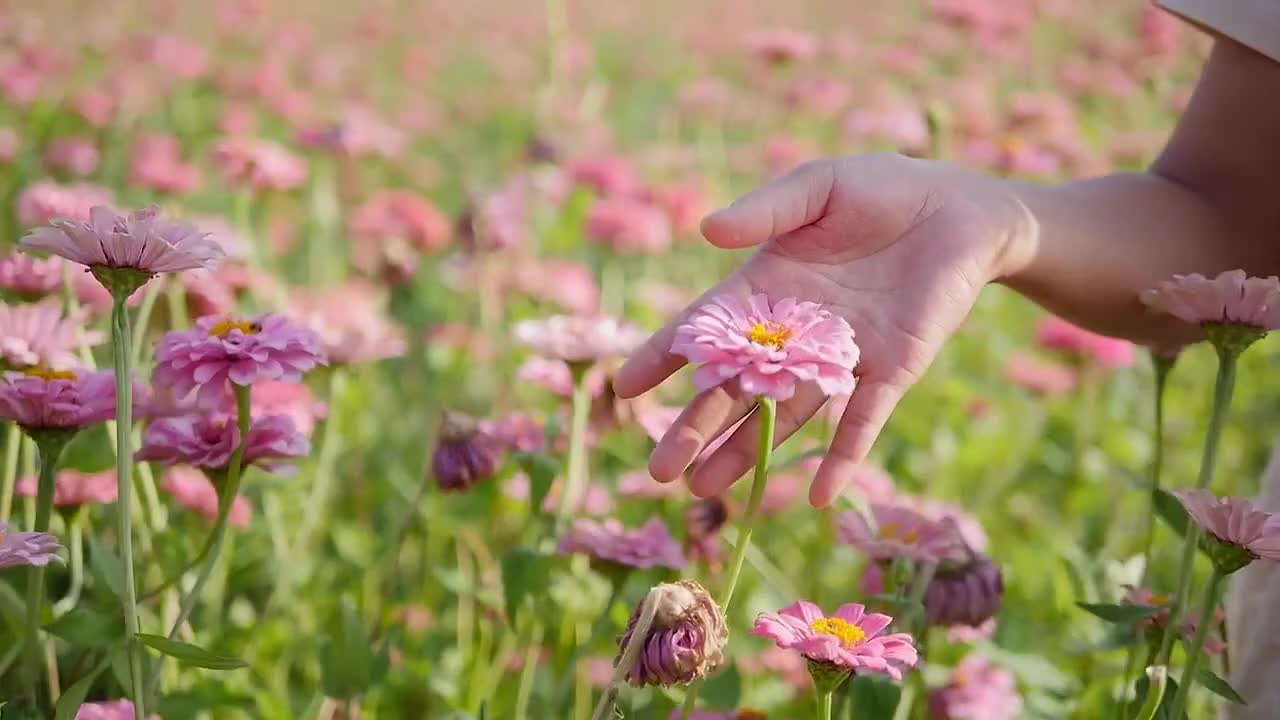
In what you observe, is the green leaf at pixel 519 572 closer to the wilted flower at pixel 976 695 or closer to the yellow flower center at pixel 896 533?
the yellow flower center at pixel 896 533

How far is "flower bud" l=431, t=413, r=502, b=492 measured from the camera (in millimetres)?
903

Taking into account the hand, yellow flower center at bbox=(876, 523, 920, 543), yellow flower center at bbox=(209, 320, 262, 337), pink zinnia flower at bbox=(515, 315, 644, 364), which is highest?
the hand

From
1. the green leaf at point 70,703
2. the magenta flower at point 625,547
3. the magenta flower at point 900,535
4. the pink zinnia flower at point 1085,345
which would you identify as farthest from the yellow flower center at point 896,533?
the pink zinnia flower at point 1085,345

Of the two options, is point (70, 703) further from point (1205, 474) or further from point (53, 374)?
point (1205, 474)

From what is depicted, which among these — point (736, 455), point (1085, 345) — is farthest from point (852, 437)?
point (1085, 345)

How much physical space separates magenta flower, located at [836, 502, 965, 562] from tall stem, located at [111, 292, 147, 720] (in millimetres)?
395

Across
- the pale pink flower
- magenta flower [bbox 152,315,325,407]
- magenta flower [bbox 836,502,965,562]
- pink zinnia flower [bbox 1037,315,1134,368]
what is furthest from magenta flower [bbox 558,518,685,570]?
pink zinnia flower [bbox 1037,315,1134,368]

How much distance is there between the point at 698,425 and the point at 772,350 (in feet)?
0.28

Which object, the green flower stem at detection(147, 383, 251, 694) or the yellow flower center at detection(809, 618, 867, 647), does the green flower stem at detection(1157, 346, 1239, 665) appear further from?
the green flower stem at detection(147, 383, 251, 694)

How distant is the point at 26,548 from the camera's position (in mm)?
552

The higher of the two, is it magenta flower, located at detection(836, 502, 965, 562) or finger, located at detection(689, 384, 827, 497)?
finger, located at detection(689, 384, 827, 497)

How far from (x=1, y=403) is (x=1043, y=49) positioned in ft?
9.20

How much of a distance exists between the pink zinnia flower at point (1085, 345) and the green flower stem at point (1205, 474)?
0.78m

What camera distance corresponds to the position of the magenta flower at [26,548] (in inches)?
21.0
